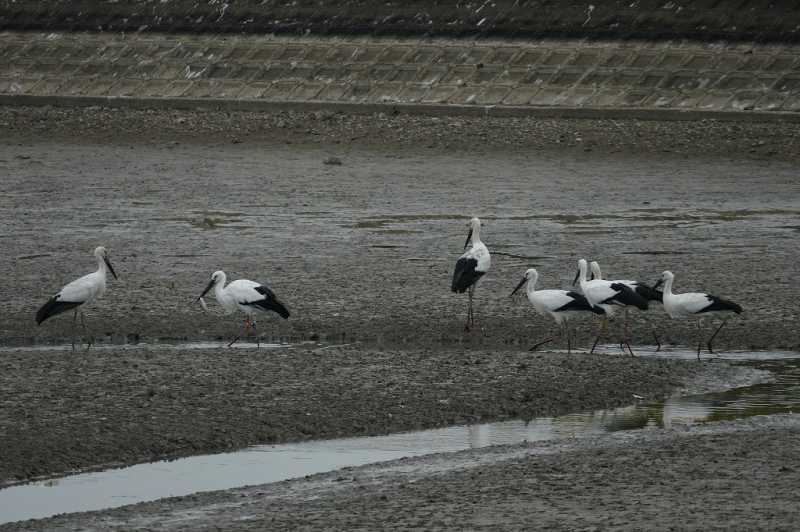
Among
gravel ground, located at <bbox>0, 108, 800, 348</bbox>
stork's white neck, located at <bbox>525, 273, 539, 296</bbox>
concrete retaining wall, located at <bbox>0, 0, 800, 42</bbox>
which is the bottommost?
stork's white neck, located at <bbox>525, 273, 539, 296</bbox>

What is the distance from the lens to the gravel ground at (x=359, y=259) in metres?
11.8

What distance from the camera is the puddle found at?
1002 cm

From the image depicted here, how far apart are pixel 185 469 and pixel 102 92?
27291 mm

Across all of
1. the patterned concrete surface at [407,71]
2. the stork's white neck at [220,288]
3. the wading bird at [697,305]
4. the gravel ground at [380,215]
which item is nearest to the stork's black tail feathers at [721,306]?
the wading bird at [697,305]

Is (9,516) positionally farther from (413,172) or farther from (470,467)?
(413,172)

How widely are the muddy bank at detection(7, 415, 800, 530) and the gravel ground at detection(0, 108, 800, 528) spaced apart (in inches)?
2.3

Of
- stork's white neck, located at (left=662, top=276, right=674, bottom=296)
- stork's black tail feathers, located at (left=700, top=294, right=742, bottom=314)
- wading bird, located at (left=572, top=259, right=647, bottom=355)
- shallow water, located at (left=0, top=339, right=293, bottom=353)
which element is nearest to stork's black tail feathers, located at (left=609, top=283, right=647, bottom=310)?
wading bird, located at (left=572, top=259, right=647, bottom=355)

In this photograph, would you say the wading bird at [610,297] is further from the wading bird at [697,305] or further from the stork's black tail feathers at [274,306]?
the stork's black tail feathers at [274,306]

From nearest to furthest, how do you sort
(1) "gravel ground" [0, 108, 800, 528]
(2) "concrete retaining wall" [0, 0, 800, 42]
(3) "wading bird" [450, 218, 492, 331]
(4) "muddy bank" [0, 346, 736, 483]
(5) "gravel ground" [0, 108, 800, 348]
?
(4) "muddy bank" [0, 346, 736, 483] < (1) "gravel ground" [0, 108, 800, 528] < (3) "wading bird" [450, 218, 492, 331] < (5) "gravel ground" [0, 108, 800, 348] < (2) "concrete retaining wall" [0, 0, 800, 42]

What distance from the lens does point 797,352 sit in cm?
1455

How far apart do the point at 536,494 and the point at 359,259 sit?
9390 mm

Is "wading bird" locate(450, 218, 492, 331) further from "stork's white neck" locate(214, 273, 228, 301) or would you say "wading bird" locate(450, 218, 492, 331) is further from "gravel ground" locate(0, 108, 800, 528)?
"stork's white neck" locate(214, 273, 228, 301)

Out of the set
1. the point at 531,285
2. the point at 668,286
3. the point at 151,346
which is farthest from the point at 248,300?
the point at 668,286

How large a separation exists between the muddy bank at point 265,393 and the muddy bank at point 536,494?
1212 millimetres
